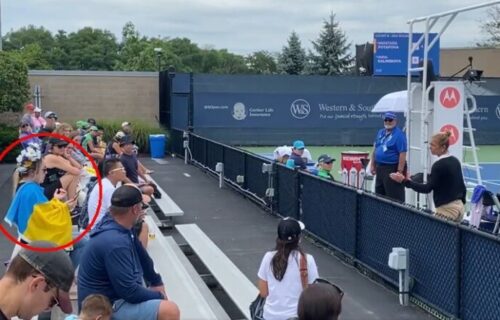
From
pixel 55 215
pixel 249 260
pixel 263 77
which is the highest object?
pixel 263 77

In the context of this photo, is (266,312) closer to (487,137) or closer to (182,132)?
(182,132)

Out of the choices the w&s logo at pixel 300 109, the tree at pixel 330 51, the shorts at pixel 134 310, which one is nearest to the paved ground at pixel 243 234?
the shorts at pixel 134 310

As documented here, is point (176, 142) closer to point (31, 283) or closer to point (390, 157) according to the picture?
point (390, 157)

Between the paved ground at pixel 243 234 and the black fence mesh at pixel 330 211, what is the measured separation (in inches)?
11.4

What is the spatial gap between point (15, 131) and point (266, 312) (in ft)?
73.0

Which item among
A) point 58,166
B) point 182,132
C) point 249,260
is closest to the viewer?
point 58,166

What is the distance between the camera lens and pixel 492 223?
10.3 m

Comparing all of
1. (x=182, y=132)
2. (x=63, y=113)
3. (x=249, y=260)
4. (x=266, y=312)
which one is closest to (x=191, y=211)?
(x=249, y=260)

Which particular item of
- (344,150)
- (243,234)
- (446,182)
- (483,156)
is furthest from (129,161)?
(483,156)

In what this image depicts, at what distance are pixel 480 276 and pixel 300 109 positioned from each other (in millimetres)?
25314

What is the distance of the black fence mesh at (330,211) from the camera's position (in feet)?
32.3

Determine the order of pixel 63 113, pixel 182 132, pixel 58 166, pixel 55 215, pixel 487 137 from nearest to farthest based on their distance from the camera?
1. pixel 55 215
2. pixel 58 166
3. pixel 182 132
4. pixel 63 113
5. pixel 487 137

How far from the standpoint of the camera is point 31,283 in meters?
2.76

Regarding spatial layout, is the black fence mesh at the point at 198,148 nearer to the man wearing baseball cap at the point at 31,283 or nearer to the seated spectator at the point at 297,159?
the seated spectator at the point at 297,159
